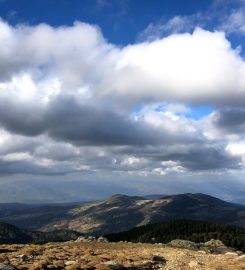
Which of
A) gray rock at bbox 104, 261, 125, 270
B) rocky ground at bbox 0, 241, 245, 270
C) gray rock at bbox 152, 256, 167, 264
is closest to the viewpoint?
rocky ground at bbox 0, 241, 245, 270

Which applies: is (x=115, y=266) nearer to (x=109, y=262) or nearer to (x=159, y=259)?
(x=109, y=262)

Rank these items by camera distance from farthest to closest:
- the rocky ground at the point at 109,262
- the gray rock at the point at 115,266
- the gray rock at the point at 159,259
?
the gray rock at the point at 159,259 < the gray rock at the point at 115,266 < the rocky ground at the point at 109,262

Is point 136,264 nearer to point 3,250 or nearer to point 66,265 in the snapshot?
point 66,265

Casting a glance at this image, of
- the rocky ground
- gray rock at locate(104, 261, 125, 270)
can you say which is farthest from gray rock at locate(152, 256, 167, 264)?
gray rock at locate(104, 261, 125, 270)

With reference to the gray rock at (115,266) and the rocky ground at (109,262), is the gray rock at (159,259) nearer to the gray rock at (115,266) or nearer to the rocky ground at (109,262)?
the rocky ground at (109,262)

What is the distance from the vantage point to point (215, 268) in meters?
44.4

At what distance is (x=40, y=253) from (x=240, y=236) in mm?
161396

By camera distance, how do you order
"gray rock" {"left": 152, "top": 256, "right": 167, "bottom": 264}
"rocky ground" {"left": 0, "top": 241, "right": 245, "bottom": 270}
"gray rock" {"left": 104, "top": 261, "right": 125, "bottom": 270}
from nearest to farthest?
1. "rocky ground" {"left": 0, "top": 241, "right": 245, "bottom": 270}
2. "gray rock" {"left": 104, "top": 261, "right": 125, "bottom": 270}
3. "gray rock" {"left": 152, "top": 256, "right": 167, "bottom": 264}

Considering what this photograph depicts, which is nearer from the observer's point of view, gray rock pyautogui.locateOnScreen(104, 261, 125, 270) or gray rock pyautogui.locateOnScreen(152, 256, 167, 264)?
gray rock pyautogui.locateOnScreen(104, 261, 125, 270)

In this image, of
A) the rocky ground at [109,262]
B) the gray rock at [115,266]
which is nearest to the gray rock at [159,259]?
the rocky ground at [109,262]

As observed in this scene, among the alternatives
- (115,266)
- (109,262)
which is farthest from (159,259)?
(115,266)

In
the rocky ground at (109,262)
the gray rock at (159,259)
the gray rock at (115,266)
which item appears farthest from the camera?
the gray rock at (159,259)

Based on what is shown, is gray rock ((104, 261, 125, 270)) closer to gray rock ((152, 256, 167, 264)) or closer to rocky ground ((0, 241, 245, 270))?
rocky ground ((0, 241, 245, 270))

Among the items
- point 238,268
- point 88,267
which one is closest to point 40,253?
point 88,267
